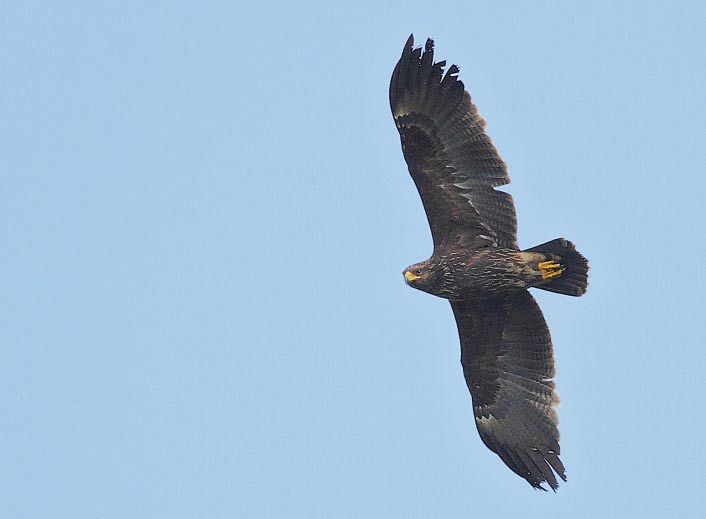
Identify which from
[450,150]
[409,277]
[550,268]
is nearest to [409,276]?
[409,277]

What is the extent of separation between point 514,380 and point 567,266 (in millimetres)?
1826

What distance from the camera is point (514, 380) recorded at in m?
15.8

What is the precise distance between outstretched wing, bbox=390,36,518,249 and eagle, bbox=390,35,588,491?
1cm

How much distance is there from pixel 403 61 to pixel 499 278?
2531 mm

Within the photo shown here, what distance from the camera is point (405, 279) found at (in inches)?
598

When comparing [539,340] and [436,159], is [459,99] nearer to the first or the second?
[436,159]

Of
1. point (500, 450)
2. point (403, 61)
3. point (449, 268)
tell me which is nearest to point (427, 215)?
point (449, 268)

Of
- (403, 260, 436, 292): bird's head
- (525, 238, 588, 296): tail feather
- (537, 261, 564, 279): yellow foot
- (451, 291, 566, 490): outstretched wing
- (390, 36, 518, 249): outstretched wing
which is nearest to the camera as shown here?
(525, 238, 588, 296): tail feather

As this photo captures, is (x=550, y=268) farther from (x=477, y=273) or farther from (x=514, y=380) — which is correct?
(x=514, y=380)

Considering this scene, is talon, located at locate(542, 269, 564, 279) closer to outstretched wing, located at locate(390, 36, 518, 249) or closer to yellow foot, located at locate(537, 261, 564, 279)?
yellow foot, located at locate(537, 261, 564, 279)

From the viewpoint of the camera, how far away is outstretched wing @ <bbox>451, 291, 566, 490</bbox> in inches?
606

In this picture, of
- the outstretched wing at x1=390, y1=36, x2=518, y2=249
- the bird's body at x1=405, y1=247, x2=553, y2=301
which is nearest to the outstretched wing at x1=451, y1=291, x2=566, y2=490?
the bird's body at x1=405, y1=247, x2=553, y2=301

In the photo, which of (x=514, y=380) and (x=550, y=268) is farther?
(x=514, y=380)

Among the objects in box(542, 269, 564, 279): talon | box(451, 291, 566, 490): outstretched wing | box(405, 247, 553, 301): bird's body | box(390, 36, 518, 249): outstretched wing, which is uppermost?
box(390, 36, 518, 249): outstretched wing
